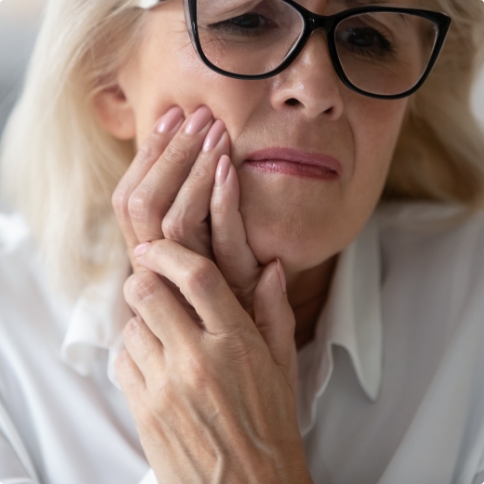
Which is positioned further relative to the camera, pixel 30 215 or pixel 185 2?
pixel 30 215

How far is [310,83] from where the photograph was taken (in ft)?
4.14

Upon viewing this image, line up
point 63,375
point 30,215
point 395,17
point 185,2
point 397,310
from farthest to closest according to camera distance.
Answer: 1. point 30,215
2. point 397,310
3. point 63,375
4. point 395,17
5. point 185,2

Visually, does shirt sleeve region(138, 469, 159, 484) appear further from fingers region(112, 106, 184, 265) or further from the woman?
fingers region(112, 106, 184, 265)

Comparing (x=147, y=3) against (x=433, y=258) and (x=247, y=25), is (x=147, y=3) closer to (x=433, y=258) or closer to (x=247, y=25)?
(x=247, y=25)

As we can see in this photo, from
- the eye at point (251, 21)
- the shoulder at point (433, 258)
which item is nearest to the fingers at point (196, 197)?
the eye at point (251, 21)

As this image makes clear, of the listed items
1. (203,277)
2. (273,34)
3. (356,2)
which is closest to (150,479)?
(203,277)

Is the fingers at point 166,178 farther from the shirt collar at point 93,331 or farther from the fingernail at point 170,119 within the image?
the shirt collar at point 93,331

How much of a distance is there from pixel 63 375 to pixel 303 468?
26.4 inches

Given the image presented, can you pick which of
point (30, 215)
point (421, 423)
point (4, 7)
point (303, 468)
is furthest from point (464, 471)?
point (4, 7)

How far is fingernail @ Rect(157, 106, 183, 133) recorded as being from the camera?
1389 mm

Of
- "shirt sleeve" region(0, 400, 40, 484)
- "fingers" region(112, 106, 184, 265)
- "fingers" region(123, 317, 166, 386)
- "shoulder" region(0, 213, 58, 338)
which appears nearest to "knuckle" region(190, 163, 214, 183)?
"fingers" region(112, 106, 184, 265)

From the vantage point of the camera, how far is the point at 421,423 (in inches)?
58.6

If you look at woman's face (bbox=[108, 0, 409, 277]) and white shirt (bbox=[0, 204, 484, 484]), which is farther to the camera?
white shirt (bbox=[0, 204, 484, 484])

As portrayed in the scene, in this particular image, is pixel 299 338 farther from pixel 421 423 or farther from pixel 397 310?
pixel 421 423
